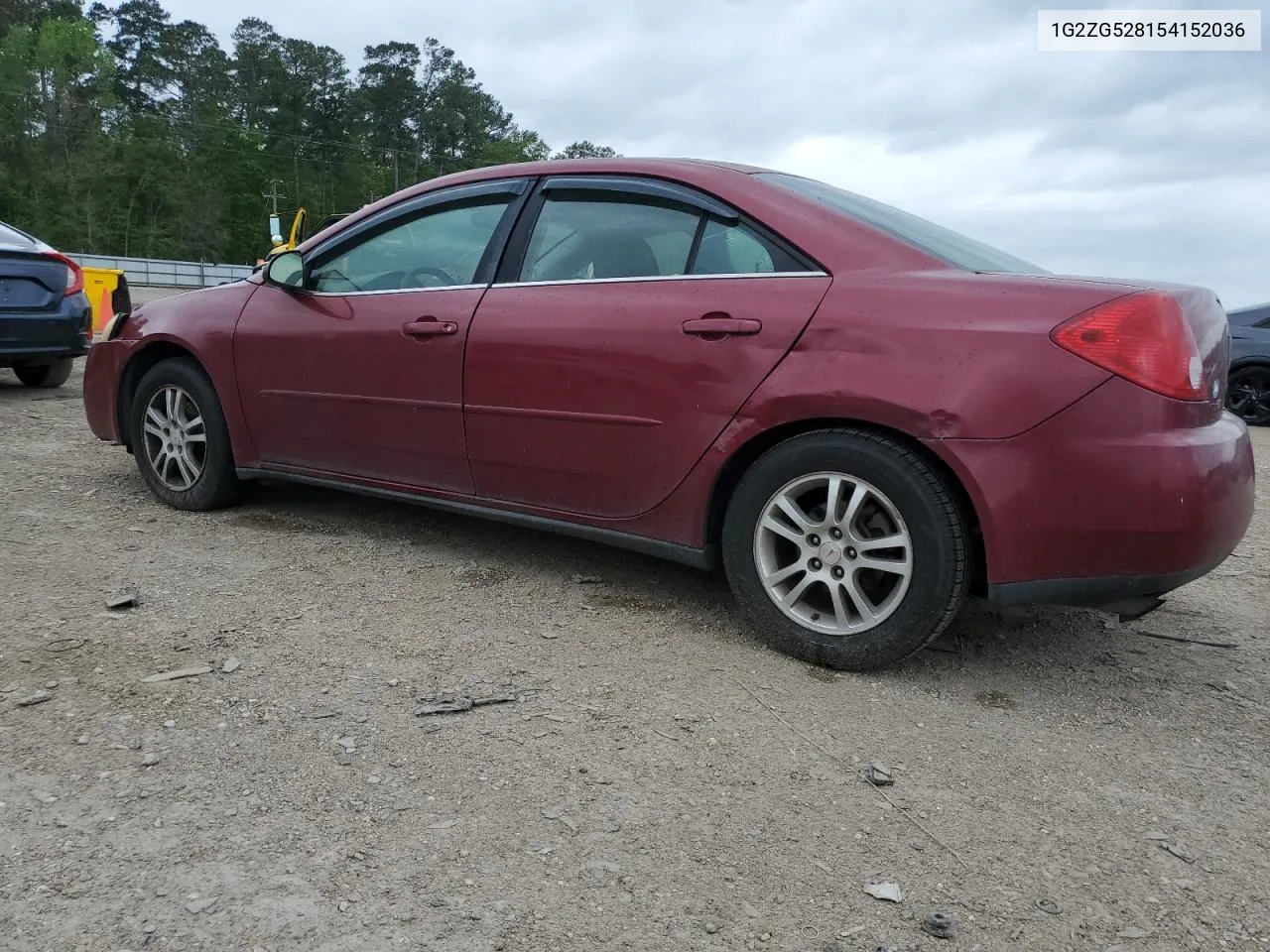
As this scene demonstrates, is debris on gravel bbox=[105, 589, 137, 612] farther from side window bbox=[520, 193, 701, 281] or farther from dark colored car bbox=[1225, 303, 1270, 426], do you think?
dark colored car bbox=[1225, 303, 1270, 426]

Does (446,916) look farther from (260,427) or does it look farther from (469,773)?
(260,427)

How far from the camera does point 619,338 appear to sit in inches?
132

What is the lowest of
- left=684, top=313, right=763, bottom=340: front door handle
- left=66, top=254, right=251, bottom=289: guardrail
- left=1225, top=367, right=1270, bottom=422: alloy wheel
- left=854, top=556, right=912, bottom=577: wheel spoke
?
left=854, top=556, right=912, bottom=577: wheel spoke

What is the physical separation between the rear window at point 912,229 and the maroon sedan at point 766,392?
0.9 inches

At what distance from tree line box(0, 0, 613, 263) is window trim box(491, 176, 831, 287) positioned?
6348cm

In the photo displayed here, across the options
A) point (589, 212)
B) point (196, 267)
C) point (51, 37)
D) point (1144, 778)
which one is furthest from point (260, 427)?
point (51, 37)

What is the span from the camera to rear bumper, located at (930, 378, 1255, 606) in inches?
105

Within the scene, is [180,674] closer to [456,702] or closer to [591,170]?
[456,702]

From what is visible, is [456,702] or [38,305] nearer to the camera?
[456,702]

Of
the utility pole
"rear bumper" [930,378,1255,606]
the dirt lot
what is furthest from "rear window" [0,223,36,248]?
the utility pole

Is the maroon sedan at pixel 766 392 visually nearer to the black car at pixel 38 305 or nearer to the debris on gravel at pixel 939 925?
the debris on gravel at pixel 939 925

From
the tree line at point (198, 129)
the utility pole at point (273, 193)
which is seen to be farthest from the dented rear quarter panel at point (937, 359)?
the utility pole at point (273, 193)

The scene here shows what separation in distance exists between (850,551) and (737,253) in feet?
3.32

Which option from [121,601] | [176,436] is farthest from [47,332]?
[121,601]
